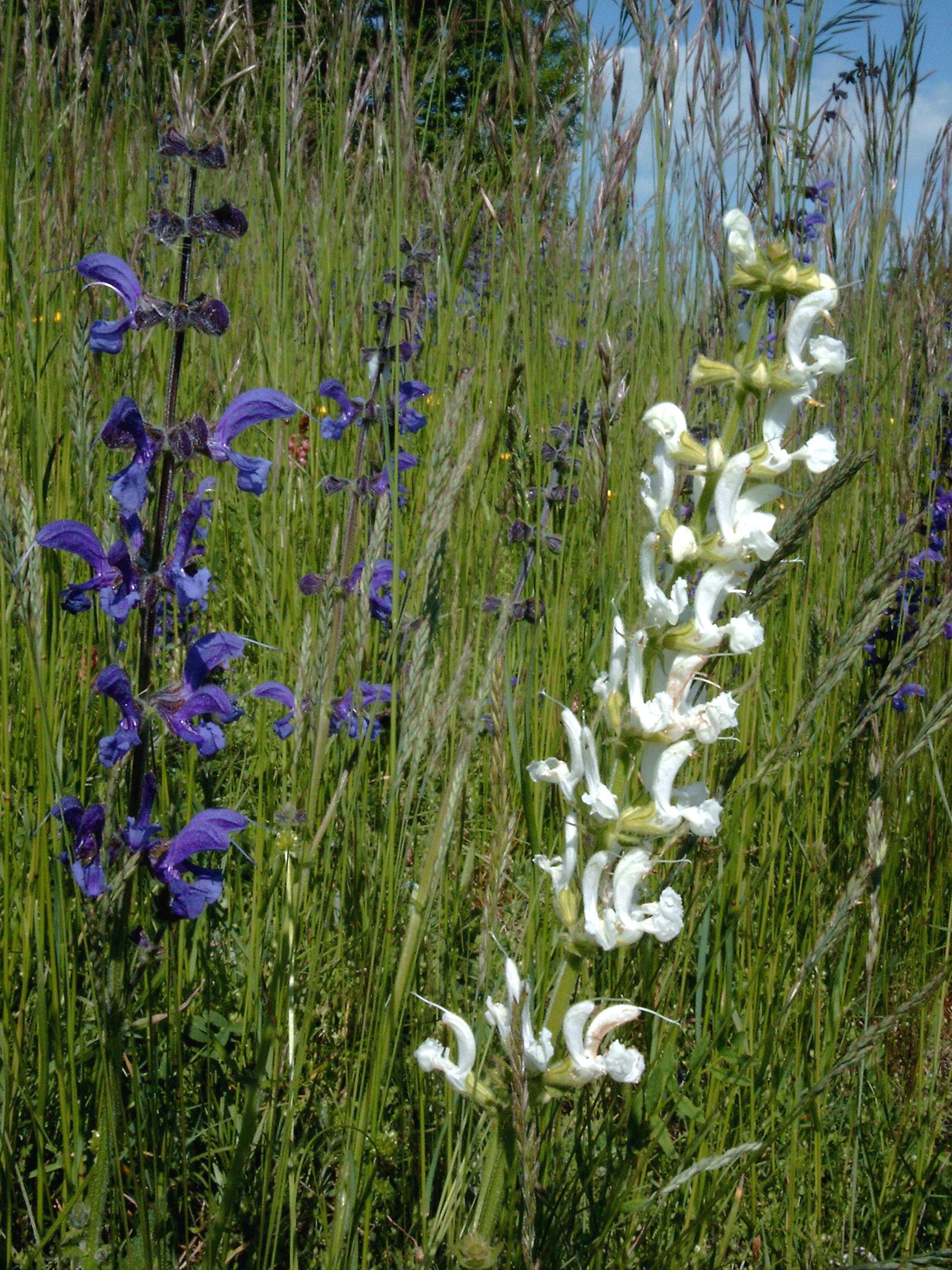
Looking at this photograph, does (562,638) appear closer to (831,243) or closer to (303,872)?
(303,872)

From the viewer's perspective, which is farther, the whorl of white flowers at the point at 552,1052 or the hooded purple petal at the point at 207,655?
the hooded purple petal at the point at 207,655

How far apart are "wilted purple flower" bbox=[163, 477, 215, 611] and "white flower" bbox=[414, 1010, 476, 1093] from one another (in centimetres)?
54

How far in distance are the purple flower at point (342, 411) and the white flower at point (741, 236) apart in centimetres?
131

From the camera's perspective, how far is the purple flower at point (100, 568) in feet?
3.96

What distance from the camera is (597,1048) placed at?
97 cm

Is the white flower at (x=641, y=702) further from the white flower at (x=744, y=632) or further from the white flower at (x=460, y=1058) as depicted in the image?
the white flower at (x=460, y=1058)

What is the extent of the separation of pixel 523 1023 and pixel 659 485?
495mm

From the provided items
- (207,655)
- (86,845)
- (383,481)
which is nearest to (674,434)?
(207,655)

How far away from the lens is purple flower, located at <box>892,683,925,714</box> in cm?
260

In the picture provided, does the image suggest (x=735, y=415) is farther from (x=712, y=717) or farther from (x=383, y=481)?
(x=383, y=481)

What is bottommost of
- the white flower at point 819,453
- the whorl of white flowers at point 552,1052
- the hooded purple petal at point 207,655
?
the whorl of white flowers at point 552,1052

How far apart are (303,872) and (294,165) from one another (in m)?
2.15

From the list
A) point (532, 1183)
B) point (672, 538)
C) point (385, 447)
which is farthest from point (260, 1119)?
point (385, 447)

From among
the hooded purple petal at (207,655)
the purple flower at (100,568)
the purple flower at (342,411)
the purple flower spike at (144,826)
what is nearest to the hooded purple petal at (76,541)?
the purple flower at (100,568)
